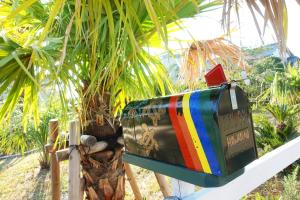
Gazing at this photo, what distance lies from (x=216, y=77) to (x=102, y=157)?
36.2 inches

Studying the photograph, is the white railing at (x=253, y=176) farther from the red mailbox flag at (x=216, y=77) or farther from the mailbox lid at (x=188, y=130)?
the red mailbox flag at (x=216, y=77)

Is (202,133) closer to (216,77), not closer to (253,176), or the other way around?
(216,77)

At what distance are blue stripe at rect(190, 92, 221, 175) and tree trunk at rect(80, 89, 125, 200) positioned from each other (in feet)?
2.82

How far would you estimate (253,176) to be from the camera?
0.78 m

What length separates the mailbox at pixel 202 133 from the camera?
0.58 m

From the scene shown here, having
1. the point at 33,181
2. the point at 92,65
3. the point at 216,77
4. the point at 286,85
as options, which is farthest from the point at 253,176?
the point at 33,181

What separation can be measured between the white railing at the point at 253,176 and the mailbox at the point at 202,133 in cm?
6

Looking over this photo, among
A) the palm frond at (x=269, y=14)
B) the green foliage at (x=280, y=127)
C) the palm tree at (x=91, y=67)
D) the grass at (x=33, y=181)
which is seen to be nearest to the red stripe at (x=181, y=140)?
the palm frond at (x=269, y=14)

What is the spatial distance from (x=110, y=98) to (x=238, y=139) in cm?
82

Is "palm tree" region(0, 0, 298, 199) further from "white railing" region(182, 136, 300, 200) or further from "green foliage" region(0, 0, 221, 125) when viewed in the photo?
"white railing" region(182, 136, 300, 200)

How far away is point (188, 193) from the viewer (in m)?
Result: 0.68

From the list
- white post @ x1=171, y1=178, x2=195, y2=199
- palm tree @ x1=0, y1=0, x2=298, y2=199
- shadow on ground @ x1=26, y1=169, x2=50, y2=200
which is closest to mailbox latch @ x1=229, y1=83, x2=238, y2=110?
white post @ x1=171, y1=178, x2=195, y2=199

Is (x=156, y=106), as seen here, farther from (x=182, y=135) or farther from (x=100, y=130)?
(x=100, y=130)

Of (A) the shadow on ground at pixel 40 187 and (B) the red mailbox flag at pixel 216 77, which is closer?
(B) the red mailbox flag at pixel 216 77
